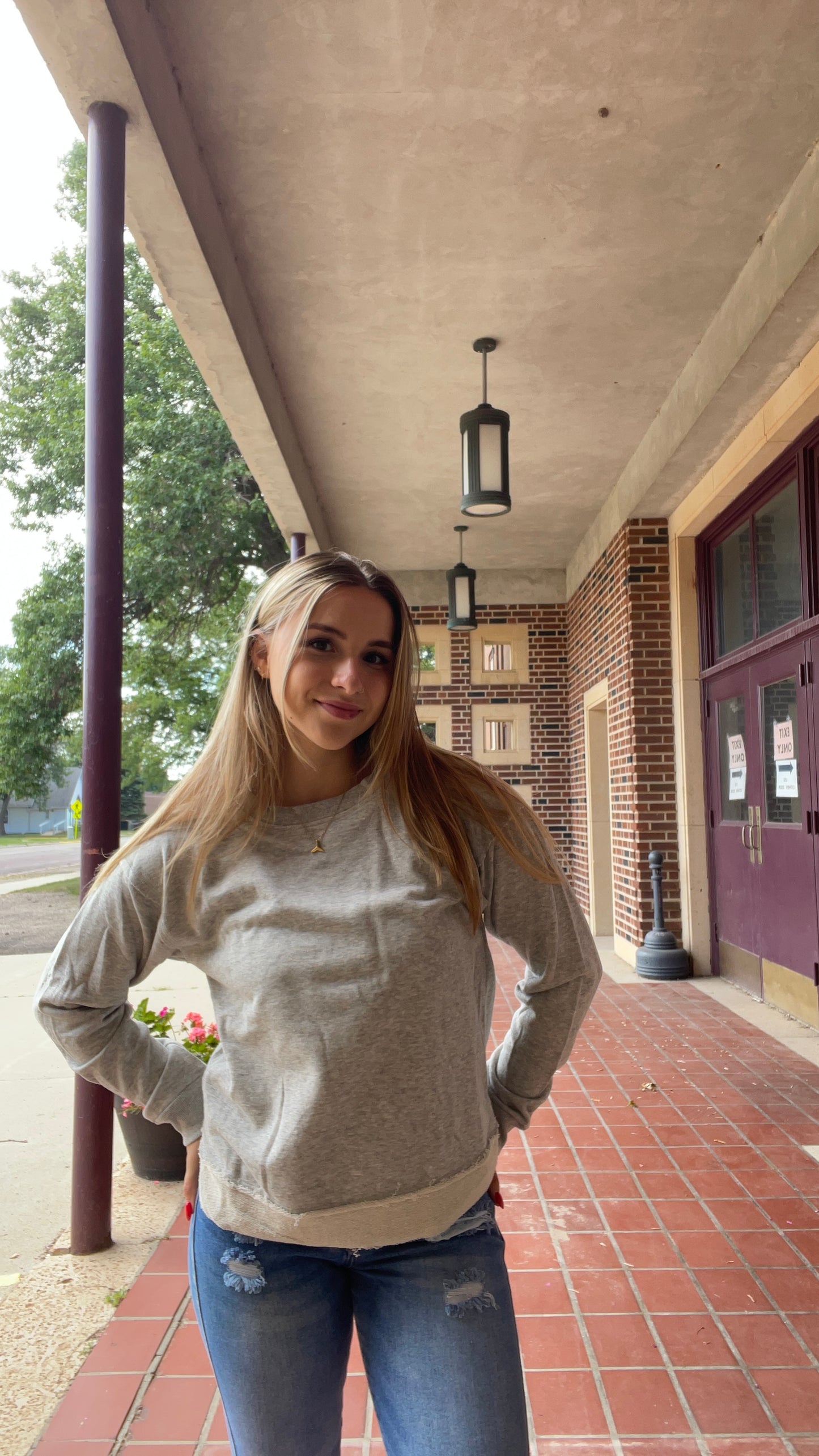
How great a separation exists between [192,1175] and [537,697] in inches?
360

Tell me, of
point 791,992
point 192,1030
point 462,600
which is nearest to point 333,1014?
point 192,1030

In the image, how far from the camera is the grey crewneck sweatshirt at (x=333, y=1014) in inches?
41.2

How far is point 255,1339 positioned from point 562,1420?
124 cm

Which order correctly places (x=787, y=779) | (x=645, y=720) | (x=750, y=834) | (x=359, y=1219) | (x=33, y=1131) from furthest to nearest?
(x=645, y=720)
(x=750, y=834)
(x=787, y=779)
(x=33, y=1131)
(x=359, y=1219)

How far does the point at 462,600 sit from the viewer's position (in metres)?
7.81

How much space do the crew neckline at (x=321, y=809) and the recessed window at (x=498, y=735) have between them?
900 cm

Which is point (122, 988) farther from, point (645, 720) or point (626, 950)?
point (626, 950)

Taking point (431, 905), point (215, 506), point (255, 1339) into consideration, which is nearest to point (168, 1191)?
point (255, 1339)

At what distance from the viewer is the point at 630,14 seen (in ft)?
9.28

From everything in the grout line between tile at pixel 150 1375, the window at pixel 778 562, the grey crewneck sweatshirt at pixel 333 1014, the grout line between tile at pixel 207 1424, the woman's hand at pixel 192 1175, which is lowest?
the grout line between tile at pixel 207 1424

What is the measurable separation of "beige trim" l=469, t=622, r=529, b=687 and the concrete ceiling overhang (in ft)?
13.4

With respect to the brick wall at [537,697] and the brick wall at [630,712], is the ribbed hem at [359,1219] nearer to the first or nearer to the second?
the brick wall at [630,712]

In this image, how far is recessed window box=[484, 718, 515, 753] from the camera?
33.5 ft

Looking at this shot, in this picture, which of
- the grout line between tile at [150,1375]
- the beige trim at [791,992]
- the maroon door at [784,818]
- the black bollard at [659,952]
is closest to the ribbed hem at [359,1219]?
the grout line between tile at [150,1375]
